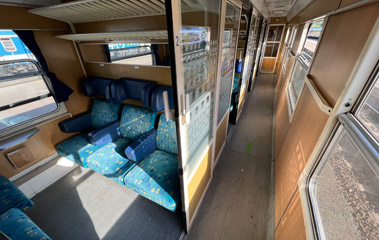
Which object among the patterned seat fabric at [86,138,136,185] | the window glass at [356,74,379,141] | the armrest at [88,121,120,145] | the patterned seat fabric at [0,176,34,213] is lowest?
the patterned seat fabric at [0,176,34,213]

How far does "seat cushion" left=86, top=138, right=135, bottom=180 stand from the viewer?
1.95 meters

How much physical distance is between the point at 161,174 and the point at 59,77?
2.29 metres

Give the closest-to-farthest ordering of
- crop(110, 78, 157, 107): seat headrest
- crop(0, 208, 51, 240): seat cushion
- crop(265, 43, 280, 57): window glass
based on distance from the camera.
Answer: crop(0, 208, 51, 240): seat cushion
crop(110, 78, 157, 107): seat headrest
crop(265, 43, 280, 57): window glass

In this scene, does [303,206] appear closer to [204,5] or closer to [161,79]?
[204,5]

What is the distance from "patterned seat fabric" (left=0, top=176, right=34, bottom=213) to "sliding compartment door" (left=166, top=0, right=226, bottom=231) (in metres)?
1.85

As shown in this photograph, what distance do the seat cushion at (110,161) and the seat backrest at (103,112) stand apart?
20.8 inches

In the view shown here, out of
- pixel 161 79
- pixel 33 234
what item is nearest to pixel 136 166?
pixel 33 234

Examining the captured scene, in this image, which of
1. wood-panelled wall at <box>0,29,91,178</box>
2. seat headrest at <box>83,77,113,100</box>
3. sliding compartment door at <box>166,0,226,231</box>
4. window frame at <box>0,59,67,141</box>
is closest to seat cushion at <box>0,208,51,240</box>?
wood-panelled wall at <box>0,29,91,178</box>

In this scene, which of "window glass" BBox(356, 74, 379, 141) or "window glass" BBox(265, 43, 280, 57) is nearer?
"window glass" BBox(356, 74, 379, 141)

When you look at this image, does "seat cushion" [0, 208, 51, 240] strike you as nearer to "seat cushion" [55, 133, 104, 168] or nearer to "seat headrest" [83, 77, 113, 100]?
"seat cushion" [55, 133, 104, 168]

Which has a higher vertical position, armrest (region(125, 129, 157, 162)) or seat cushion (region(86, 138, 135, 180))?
armrest (region(125, 129, 157, 162))

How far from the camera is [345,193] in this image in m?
0.76

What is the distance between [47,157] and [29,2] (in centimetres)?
217

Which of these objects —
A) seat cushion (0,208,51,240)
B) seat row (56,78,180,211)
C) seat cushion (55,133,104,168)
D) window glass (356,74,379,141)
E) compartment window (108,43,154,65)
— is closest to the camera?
window glass (356,74,379,141)
